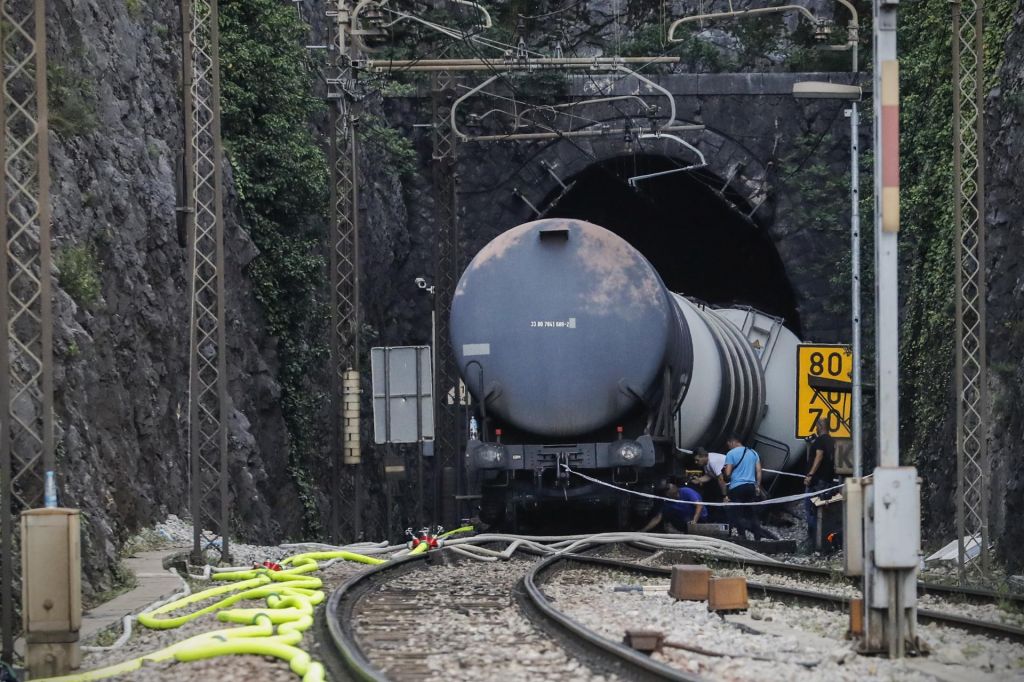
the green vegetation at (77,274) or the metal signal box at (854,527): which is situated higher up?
the green vegetation at (77,274)

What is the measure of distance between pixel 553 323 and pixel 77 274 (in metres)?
5.46

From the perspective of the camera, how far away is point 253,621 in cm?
1068

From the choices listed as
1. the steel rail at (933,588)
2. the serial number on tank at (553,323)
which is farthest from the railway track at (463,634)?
the serial number on tank at (553,323)

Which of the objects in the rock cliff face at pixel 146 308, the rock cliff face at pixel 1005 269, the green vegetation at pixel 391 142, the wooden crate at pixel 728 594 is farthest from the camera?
the green vegetation at pixel 391 142

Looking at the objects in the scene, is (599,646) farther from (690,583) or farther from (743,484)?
(743,484)

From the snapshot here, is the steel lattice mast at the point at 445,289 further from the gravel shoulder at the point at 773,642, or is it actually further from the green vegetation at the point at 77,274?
the gravel shoulder at the point at 773,642

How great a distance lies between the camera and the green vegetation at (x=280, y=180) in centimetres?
2691

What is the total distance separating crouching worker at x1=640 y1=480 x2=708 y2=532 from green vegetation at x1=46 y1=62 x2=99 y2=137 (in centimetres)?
845

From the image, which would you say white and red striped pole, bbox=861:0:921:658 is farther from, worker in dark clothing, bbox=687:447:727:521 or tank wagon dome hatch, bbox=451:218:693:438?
worker in dark clothing, bbox=687:447:727:521

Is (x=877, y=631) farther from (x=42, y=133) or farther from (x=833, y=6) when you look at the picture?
(x=833, y=6)

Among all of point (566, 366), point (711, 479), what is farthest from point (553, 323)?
point (711, 479)

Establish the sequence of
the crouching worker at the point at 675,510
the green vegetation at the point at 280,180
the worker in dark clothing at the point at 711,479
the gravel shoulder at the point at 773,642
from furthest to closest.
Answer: the green vegetation at the point at 280,180 → the worker in dark clothing at the point at 711,479 → the crouching worker at the point at 675,510 → the gravel shoulder at the point at 773,642

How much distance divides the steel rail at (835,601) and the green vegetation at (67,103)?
735 cm

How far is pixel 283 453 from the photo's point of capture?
26.7m
